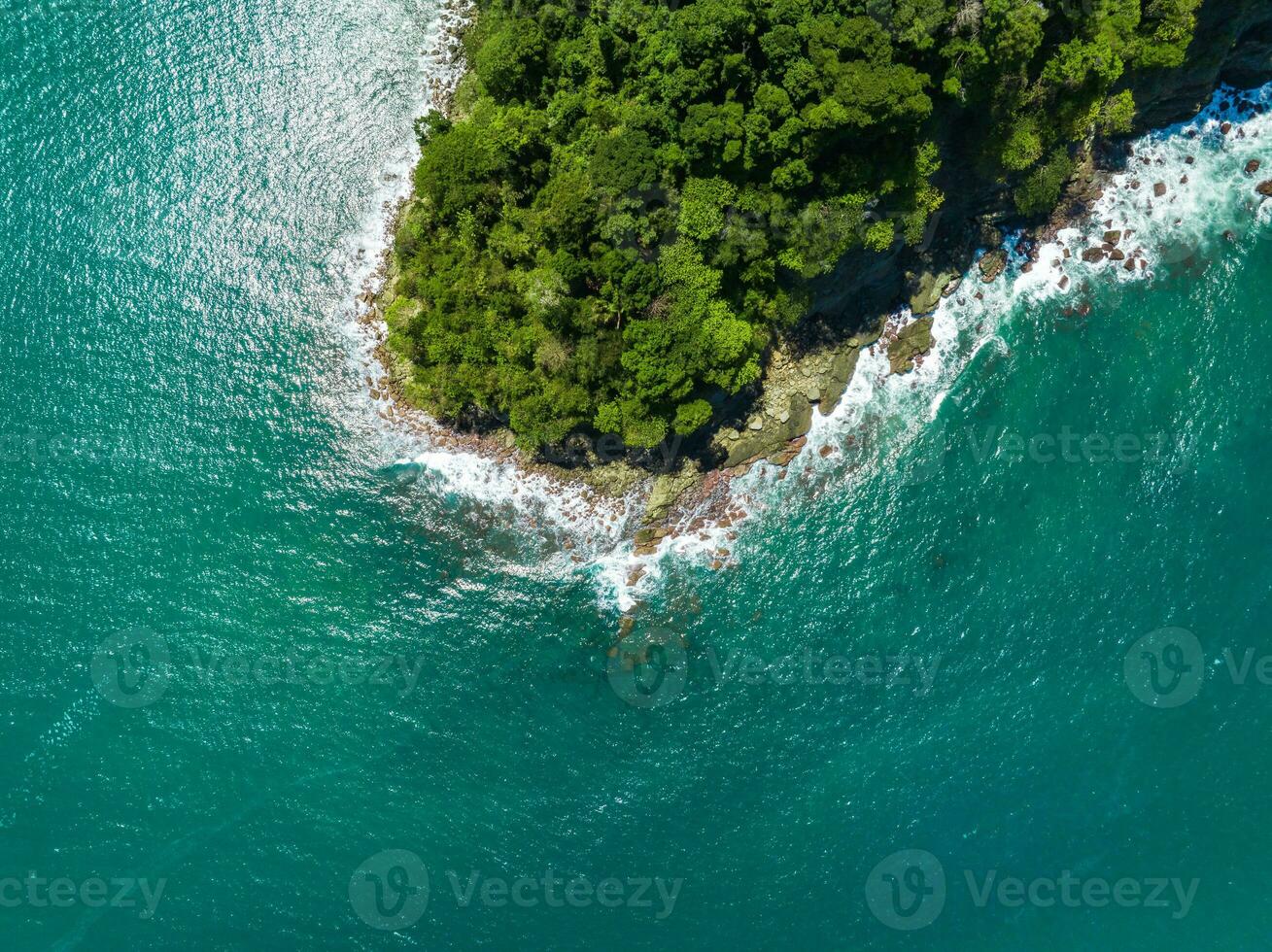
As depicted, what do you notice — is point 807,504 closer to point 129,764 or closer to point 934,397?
point 934,397

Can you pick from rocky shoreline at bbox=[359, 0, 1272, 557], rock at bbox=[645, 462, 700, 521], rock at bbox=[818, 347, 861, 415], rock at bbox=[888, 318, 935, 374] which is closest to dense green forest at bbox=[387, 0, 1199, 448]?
rocky shoreline at bbox=[359, 0, 1272, 557]

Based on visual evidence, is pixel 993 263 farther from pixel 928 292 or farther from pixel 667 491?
pixel 667 491

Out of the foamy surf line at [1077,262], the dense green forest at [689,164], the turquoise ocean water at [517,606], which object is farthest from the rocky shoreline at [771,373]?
the dense green forest at [689,164]

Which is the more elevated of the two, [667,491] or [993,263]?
[993,263]

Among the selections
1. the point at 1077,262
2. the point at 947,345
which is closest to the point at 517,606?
the point at 947,345

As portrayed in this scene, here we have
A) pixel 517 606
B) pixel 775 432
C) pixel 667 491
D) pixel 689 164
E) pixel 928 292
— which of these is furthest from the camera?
pixel 667 491
